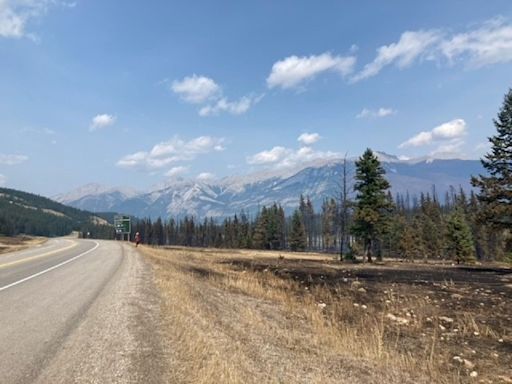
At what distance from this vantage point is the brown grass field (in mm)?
7352

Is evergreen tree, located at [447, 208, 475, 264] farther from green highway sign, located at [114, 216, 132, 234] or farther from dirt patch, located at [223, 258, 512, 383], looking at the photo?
green highway sign, located at [114, 216, 132, 234]

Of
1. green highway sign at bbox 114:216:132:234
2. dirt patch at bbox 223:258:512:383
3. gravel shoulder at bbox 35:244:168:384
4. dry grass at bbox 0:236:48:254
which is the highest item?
green highway sign at bbox 114:216:132:234

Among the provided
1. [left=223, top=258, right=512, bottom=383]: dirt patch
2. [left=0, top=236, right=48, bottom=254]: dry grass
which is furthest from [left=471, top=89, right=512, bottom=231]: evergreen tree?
[left=0, top=236, right=48, bottom=254]: dry grass

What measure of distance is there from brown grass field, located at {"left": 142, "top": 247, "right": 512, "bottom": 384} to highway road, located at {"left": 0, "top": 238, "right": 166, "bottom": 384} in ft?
1.89

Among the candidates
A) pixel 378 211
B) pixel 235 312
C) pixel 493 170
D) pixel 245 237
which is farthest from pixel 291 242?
pixel 235 312

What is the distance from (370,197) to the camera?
51.0 meters

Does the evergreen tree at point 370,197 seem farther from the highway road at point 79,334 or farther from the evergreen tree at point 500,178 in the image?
the highway road at point 79,334

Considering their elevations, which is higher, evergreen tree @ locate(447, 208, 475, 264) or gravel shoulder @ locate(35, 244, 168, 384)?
evergreen tree @ locate(447, 208, 475, 264)

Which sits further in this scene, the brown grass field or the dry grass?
the dry grass

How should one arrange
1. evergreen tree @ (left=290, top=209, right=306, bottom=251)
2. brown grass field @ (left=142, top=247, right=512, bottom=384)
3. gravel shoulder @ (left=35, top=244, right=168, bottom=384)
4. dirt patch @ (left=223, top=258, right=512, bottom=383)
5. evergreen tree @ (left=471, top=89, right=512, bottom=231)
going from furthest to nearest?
evergreen tree @ (left=290, top=209, right=306, bottom=251) → evergreen tree @ (left=471, top=89, right=512, bottom=231) → dirt patch @ (left=223, top=258, right=512, bottom=383) → brown grass field @ (left=142, top=247, right=512, bottom=384) → gravel shoulder @ (left=35, top=244, right=168, bottom=384)

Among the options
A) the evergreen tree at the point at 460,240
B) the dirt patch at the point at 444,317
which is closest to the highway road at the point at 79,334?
the dirt patch at the point at 444,317

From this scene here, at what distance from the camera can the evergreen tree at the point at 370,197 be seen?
50094 millimetres

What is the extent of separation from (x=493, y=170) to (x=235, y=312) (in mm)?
31746

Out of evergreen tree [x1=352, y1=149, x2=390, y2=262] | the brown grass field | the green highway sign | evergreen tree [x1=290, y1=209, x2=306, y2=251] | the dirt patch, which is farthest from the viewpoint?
evergreen tree [x1=290, y1=209, x2=306, y2=251]
